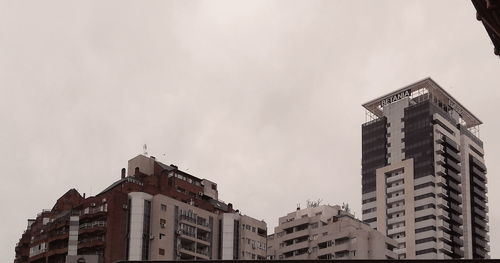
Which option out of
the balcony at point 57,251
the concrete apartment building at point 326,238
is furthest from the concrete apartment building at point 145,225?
the concrete apartment building at point 326,238

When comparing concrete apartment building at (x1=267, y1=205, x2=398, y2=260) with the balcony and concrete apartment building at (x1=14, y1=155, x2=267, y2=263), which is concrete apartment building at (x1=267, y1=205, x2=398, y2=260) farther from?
the balcony

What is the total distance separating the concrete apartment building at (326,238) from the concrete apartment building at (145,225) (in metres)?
18.8

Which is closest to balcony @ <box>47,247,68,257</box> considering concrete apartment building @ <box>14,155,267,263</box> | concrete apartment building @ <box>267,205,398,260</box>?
concrete apartment building @ <box>14,155,267,263</box>

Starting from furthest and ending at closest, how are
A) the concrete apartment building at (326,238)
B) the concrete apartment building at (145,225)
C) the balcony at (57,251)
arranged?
the concrete apartment building at (326,238), the balcony at (57,251), the concrete apartment building at (145,225)

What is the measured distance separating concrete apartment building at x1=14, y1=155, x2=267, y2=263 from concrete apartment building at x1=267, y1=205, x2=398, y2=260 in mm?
18763

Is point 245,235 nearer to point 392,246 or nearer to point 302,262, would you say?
point 392,246

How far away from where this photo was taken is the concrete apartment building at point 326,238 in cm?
16712

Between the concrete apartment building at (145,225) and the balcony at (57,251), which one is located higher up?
the concrete apartment building at (145,225)

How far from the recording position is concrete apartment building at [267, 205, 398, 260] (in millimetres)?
167125

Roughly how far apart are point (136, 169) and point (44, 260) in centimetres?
2044

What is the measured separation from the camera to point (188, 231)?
471 feet

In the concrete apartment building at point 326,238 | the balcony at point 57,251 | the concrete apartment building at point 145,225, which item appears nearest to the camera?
the concrete apartment building at point 145,225

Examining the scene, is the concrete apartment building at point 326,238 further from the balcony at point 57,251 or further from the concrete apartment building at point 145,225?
the balcony at point 57,251

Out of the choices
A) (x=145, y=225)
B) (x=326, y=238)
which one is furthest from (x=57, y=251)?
(x=326, y=238)
